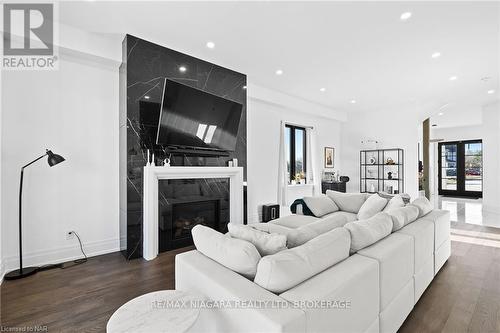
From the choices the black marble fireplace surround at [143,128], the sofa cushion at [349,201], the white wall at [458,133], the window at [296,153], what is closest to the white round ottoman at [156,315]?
the black marble fireplace surround at [143,128]

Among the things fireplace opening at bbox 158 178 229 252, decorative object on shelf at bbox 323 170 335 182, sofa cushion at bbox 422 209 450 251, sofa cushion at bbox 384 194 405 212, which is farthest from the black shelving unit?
fireplace opening at bbox 158 178 229 252

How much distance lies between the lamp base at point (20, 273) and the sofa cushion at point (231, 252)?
91.3 inches

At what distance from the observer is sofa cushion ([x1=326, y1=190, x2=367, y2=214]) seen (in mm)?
4230

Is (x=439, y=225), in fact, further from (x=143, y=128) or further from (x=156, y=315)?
(x=143, y=128)

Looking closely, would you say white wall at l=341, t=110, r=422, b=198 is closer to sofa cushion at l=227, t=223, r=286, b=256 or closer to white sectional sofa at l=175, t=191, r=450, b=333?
white sectional sofa at l=175, t=191, r=450, b=333

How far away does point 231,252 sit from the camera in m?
1.46

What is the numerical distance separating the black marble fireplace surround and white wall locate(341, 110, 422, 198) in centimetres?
489

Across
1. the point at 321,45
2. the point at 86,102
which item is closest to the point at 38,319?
the point at 86,102

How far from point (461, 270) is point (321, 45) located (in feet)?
10.7

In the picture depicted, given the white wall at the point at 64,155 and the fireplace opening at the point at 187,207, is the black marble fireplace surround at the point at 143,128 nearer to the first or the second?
the fireplace opening at the point at 187,207

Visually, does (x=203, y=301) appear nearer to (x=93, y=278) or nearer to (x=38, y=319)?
(x=38, y=319)

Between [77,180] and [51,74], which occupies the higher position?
[51,74]

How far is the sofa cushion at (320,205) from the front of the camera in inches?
161

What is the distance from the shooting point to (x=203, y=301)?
4.39 feet
